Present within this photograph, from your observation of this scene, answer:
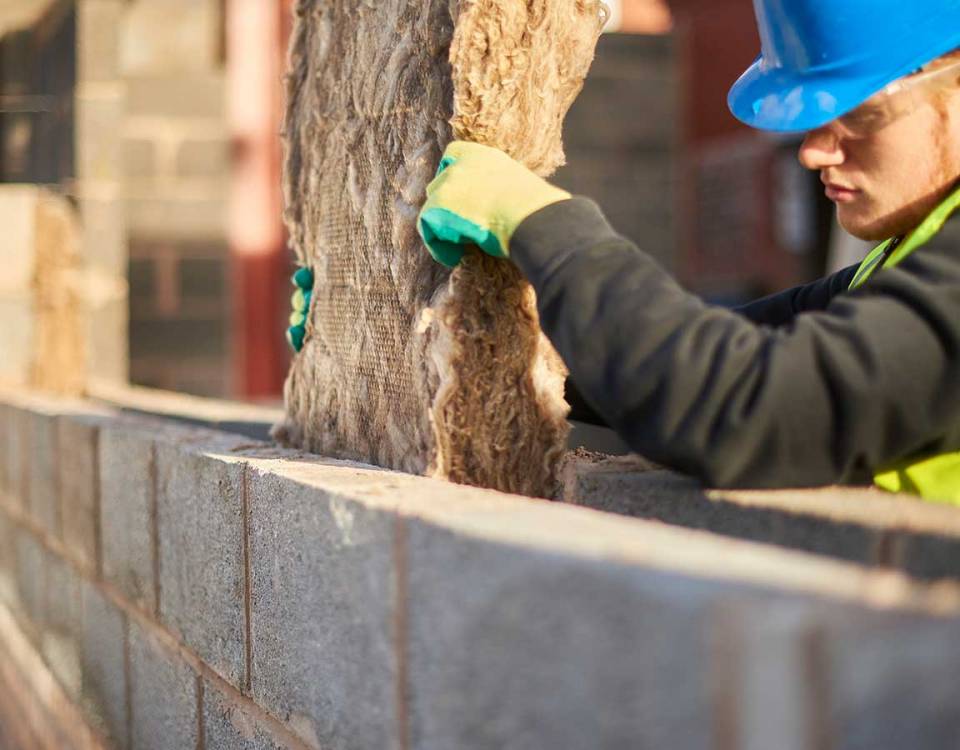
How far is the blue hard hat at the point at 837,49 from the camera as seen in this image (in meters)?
1.77

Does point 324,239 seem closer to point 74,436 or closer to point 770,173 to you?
point 74,436

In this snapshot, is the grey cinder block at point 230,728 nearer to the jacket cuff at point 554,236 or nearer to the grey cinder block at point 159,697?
the grey cinder block at point 159,697

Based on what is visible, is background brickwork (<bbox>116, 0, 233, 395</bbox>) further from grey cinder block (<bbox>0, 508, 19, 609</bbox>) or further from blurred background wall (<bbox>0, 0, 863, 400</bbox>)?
grey cinder block (<bbox>0, 508, 19, 609</bbox>)

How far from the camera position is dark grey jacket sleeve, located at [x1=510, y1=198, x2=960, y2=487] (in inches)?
62.1

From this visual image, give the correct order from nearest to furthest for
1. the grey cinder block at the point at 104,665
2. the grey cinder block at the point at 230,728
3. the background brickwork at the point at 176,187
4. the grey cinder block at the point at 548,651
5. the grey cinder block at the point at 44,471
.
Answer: the grey cinder block at the point at 548,651, the grey cinder block at the point at 230,728, the grey cinder block at the point at 104,665, the grey cinder block at the point at 44,471, the background brickwork at the point at 176,187

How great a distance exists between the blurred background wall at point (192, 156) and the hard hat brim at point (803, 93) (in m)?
4.27

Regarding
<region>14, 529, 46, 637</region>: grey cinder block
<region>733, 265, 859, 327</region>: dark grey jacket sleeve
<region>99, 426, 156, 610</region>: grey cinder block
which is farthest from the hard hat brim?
<region>14, 529, 46, 637</region>: grey cinder block

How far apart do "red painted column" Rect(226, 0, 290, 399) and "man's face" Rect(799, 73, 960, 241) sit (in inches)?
278

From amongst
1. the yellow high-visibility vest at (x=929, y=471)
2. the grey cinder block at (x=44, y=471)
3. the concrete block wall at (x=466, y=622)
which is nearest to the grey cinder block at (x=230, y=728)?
the concrete block wall at (x=466, y=622)

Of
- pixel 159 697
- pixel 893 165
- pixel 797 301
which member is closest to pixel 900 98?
pixel 893 165

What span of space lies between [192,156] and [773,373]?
21.2 ft

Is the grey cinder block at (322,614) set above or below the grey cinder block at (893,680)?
below

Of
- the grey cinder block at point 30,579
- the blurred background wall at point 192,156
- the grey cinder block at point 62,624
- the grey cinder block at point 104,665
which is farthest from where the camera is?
the blurred background wall at point 192,156

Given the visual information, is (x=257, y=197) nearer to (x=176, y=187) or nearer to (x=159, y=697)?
(x=176, y=187)
